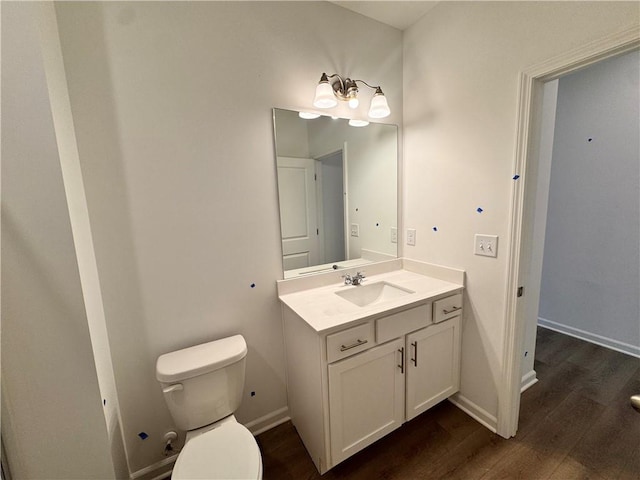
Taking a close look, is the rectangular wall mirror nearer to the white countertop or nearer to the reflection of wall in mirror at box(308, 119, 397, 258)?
the reflection of wall in mirror at box(308, 119, 397, 258)

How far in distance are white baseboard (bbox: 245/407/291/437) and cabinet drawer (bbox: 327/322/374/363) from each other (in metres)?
0.80

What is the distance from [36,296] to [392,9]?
7.58 feet

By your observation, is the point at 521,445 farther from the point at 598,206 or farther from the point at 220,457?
the point at 598,206

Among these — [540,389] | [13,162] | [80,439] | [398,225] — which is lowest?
[540,389]

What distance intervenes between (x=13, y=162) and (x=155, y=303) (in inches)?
29.7

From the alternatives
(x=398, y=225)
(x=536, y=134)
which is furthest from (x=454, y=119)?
(x=398, y=225)

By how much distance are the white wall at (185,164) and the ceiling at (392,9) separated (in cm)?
7

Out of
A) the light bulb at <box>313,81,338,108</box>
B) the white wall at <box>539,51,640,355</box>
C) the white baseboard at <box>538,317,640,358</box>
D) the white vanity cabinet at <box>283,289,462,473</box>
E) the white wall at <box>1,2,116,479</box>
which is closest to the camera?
the white wall at <box>1,2,116,479</box>

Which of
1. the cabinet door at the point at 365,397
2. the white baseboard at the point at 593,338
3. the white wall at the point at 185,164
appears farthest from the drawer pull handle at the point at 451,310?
the white baseboard at the point at 593,338

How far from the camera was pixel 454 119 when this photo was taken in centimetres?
162

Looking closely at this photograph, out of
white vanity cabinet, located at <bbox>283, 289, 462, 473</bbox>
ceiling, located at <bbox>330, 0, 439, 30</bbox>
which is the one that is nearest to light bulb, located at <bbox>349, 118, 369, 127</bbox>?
ceiling, located at <bbox>330, 0, 439, 30</bbox>

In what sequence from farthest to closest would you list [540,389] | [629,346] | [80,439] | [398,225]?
[629,346] → [398,225] → [540,389] → [80,439]

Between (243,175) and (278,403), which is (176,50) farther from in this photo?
(278,403)

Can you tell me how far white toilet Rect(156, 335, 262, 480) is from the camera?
1015 mm
